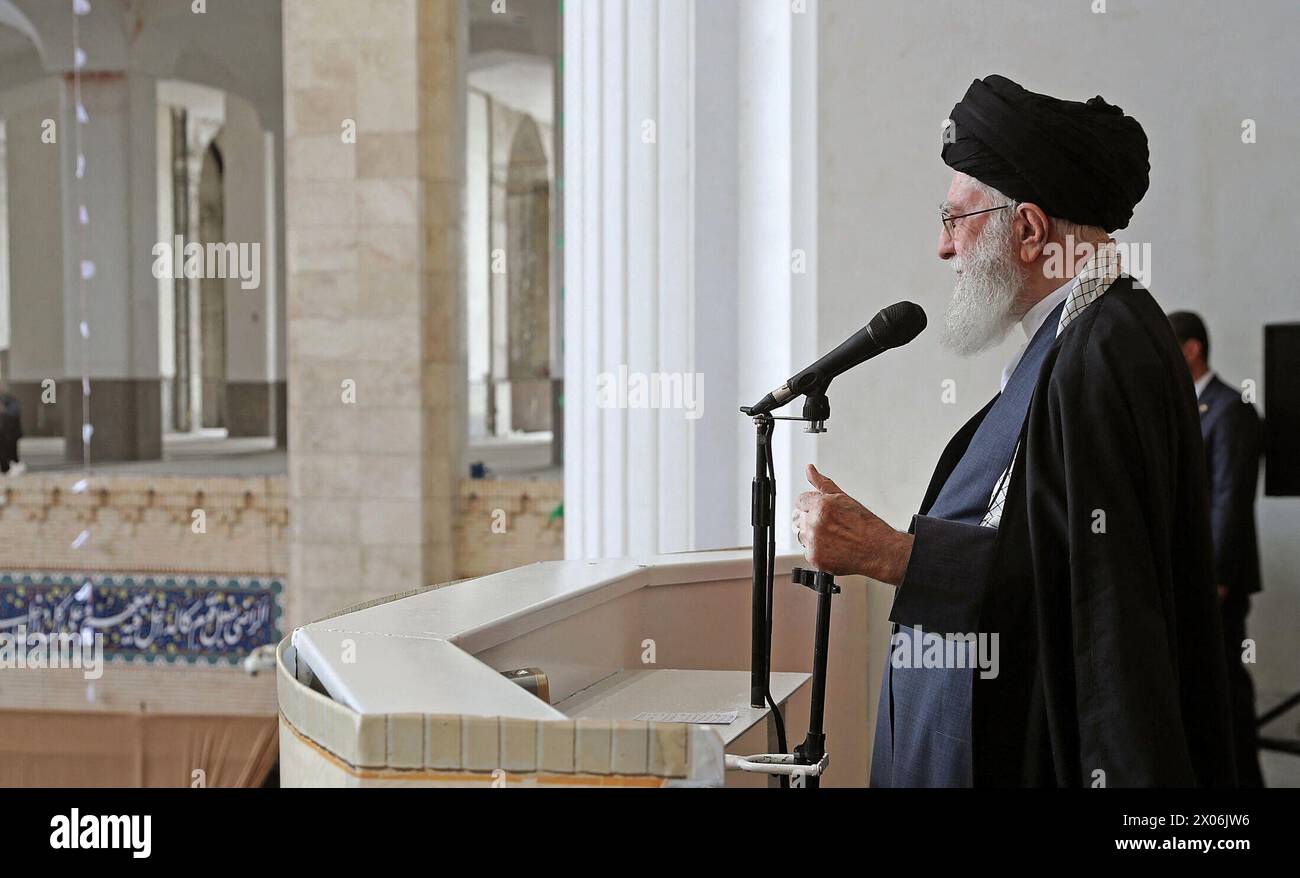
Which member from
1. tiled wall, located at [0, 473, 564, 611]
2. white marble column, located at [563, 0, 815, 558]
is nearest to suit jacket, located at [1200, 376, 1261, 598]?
white marble column, located at [563, 0, 815, 558]

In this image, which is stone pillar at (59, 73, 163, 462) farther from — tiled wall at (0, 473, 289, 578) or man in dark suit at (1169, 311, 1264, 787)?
man in dark suit at (1169, 311, 1264, 787)

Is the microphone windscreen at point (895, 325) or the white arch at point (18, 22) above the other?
the white arch at point (18, 22)

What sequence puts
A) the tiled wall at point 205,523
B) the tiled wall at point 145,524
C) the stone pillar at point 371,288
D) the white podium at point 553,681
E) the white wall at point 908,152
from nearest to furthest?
the white podium at point 553,681
the white wall at point 908,152
the stone pillar at point 371,288
the tiled wall at point 205,523
the tiled wall at point 145,524

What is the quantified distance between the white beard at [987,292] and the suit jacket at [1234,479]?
5.93 ft

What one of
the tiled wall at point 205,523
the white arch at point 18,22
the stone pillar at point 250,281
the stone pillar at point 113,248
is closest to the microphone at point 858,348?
the tiled wall at point 205,523

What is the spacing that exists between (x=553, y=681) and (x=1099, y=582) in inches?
26.2

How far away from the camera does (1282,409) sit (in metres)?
3.24

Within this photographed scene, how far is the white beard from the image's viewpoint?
1.60 meters

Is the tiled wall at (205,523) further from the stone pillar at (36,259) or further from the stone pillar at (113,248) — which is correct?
the stone pillar at (36,259)

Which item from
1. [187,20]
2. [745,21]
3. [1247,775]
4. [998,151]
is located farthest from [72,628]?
[998,151]

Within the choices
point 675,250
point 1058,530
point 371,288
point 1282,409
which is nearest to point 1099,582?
point 1058,530

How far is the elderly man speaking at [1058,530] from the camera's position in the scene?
1.27m

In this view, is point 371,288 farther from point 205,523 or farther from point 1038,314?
point 1038,314

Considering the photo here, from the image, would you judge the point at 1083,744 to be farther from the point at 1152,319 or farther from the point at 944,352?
the point at 944,352
